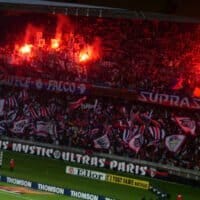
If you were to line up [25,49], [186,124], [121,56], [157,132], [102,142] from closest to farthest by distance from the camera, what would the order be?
[186,124] → [157,132] → [102,142] → [121,56] → [25,49]

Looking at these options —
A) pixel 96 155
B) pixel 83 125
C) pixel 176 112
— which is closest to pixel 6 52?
pixel 83 125

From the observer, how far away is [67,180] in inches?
642

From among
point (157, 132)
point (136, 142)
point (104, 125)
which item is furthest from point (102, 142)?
point (157, 132)

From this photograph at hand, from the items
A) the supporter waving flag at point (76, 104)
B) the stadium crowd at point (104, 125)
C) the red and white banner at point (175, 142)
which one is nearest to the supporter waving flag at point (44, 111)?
the stadium crowd at point (104, 125)

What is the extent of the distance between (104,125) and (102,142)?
591 mm

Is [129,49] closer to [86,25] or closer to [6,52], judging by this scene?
[86,25]

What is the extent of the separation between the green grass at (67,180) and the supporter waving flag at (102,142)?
4.26 feet

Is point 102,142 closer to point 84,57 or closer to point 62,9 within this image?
point 84,57

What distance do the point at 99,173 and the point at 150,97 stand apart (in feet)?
9.17

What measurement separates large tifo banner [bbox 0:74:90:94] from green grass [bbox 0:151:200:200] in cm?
250

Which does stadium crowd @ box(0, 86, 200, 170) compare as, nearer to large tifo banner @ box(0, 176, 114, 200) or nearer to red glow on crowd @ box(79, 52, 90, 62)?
red glow on crowd @ box(79, 52, 90, 62)

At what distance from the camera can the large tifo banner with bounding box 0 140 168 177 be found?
1609 cm

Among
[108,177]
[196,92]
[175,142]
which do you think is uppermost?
[196,92]

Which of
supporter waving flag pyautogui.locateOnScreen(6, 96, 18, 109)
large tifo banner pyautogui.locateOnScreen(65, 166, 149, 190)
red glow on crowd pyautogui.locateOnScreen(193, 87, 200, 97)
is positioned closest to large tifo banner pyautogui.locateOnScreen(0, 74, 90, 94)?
supporter waving flag pyautogui.locateOnScreen(6, 96, 18, 109)
